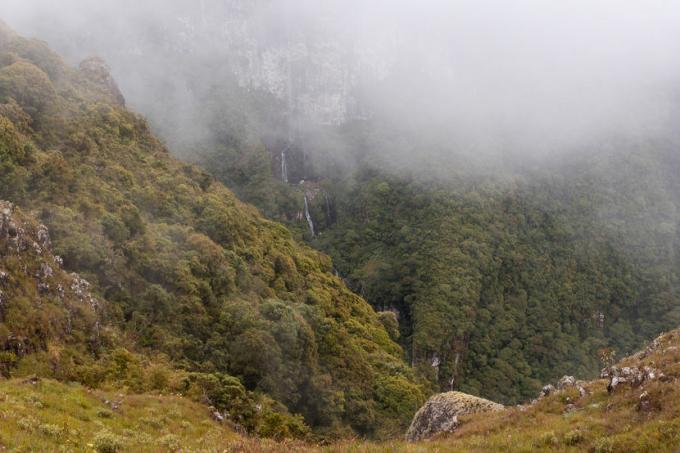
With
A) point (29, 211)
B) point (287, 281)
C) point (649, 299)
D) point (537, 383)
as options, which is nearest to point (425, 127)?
point (649, 299)

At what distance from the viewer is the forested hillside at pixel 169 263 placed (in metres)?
29.9

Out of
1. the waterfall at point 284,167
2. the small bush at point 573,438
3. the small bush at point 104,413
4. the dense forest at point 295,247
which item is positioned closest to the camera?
the small bush at point 573,438

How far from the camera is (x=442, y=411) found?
22.2m

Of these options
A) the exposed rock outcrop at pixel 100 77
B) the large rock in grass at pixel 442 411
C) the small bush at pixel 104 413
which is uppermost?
the exposed rock outcrop at pixel 100 77

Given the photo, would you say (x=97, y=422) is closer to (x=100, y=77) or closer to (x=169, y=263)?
(x=169, y=263)

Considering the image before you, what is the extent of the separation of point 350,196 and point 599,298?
254 ft

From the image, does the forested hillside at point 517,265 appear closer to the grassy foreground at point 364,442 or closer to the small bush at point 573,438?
the grassy foreground at point 364,442

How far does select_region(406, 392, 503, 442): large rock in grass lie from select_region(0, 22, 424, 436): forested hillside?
8.90m

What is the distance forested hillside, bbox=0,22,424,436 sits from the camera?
1177 inches

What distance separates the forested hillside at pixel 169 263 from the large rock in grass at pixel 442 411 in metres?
8.90

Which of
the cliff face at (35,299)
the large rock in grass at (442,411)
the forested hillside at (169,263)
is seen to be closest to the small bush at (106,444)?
the cliff face at (35,299)

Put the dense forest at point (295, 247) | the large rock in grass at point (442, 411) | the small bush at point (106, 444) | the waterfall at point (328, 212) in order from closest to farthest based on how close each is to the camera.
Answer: the small bush at point (106, 444) → the large rock in grass at point (442, 411) → the dense forest at point (295, 247) → the waterfall at point (328, 212)

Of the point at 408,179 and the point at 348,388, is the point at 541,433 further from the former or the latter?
the point at 408,179

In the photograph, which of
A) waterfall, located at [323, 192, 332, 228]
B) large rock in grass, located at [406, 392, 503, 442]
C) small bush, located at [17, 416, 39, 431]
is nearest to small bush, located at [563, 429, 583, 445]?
large rock in grass, located at [406, 392, 503, 442]
